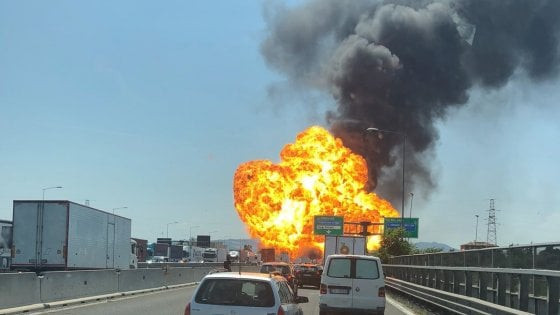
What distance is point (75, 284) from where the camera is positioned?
20547mm

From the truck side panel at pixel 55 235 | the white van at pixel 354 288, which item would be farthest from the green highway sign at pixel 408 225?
the white van at pixel 354 288

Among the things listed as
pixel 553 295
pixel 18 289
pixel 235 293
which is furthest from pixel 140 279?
pixel 553 295

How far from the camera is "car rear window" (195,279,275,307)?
869 centimetres

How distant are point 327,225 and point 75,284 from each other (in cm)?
3738

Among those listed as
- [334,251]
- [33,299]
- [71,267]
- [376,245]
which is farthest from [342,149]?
[33,299]

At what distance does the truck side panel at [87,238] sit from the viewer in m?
26.3

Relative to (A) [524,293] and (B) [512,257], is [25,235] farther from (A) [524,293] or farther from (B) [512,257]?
Answer: (A) [524,293]

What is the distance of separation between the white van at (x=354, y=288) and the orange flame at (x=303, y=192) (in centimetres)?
4080

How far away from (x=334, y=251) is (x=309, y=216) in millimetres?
25129

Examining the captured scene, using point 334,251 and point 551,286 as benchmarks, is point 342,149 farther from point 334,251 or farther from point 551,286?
point 551,286

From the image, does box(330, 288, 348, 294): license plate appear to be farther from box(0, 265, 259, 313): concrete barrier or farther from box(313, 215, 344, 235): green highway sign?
box(313, 215, 344, 235): green highway sign

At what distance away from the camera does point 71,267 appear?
26344 mm

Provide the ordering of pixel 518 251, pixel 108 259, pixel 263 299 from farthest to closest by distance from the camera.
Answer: pixel 108 259 < pixel 518 251 < pixel 263 299

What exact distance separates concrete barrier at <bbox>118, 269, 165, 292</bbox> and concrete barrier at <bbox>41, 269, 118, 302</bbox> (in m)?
0.73
